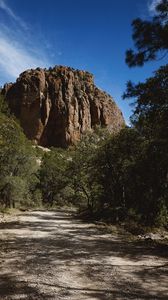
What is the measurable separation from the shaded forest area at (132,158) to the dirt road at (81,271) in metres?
4.73

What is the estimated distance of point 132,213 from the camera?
28219 mm

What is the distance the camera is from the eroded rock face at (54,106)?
453ft

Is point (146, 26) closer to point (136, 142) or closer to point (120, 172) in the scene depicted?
point (136, 142)

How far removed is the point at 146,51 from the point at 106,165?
71.6ft

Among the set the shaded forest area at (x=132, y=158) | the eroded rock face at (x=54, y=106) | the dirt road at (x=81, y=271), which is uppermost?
the eroded rock face at (x=54, y=106)

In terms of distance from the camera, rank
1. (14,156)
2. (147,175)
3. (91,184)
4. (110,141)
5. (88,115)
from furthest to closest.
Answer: (88,115) < (14,156) < (91,184) < (110,141) < (147,175)

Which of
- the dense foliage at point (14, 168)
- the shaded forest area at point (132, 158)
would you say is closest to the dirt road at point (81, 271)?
the shaded forest area at point (132, 158)

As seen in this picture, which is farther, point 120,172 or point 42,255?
point 120,172

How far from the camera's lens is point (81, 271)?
998cm

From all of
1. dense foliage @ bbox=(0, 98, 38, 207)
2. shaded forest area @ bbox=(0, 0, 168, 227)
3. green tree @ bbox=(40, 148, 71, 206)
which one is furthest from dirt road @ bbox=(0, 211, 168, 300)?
green tree @ bbox=(40, 148, 71, 206)

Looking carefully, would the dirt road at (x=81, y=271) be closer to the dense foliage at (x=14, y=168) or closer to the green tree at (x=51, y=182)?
the dense foliage at (x=14, y=168)

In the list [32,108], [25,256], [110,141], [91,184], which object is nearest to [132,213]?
[110,141]

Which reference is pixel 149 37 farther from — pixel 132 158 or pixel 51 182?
pixel 51 182

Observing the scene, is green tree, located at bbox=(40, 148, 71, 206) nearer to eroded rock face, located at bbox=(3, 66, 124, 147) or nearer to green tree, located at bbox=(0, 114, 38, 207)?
green tree, located at bbox=(0, 114, 38, 207)
